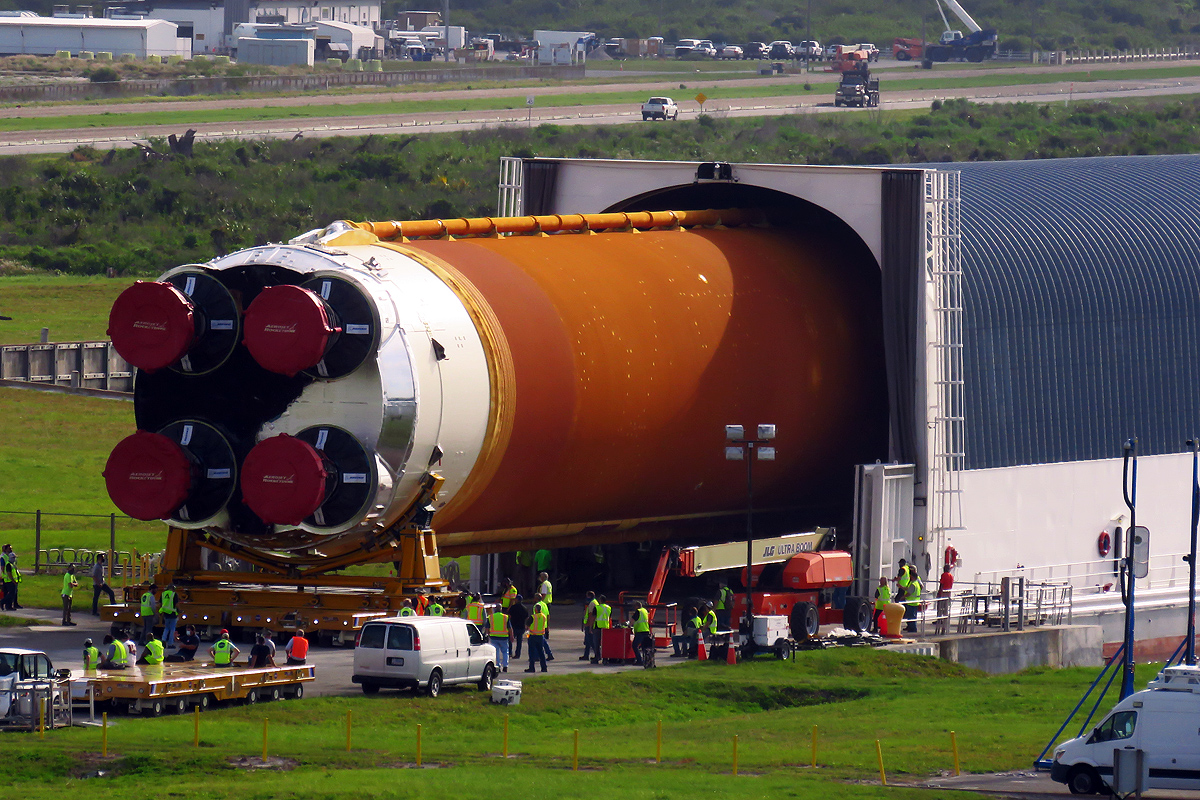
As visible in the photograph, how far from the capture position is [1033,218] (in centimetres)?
5219

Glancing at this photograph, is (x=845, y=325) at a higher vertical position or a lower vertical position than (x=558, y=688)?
higher

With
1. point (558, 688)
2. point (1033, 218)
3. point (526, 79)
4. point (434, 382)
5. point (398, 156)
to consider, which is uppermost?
point (526, 79)

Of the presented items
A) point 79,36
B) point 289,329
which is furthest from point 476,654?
point 79,36

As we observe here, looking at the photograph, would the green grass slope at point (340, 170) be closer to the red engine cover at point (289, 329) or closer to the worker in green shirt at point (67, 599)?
the worker in green shirt at point (67, 599)

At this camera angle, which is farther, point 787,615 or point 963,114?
point 963,114

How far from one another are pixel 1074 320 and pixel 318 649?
69.2ft

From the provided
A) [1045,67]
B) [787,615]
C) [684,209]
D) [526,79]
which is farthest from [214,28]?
[787,615]

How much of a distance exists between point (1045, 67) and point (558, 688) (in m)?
129

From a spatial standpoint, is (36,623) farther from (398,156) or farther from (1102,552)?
(398,156)

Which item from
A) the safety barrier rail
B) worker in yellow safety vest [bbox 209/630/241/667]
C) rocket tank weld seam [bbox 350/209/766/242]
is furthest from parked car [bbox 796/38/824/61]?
worker in yellow safety vest [bbox 209/630/241/667]

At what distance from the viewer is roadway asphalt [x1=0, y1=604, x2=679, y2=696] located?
121 ft

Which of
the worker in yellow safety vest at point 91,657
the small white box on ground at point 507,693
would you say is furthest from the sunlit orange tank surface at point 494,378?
the small white box on ground at point 507,693

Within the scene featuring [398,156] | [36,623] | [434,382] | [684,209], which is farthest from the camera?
[398,156]

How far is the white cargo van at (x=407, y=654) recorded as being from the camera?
34.8 meters
